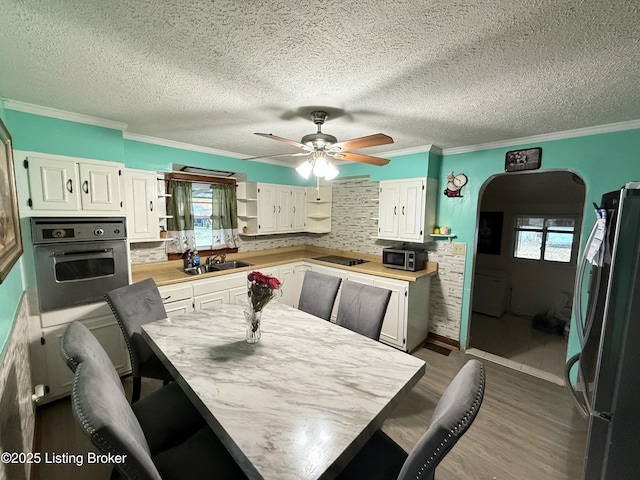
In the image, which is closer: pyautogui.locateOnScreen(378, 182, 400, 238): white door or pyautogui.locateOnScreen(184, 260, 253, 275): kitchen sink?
pyautogui.locateOnScreen(184, 260, 253, 275): kitchen sink

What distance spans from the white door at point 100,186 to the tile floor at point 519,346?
392 cm

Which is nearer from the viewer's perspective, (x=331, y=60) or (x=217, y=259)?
(x=331, y=60)

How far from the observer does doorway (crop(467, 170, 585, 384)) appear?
3.65 metres

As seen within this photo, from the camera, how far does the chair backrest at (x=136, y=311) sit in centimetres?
184

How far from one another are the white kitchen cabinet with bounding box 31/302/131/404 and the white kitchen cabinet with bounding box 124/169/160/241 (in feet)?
2.45

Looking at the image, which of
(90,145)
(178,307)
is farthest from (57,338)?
(90,145)

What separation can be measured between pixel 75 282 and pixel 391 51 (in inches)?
106

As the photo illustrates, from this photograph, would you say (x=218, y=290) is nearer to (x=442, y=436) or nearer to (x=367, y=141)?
(x=367, y=141)

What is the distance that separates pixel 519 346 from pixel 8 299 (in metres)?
4.62

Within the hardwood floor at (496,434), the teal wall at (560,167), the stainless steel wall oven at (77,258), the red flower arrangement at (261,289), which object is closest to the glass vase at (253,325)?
the red flower arrangement at (261,289)

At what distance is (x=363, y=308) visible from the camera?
2.12 meters

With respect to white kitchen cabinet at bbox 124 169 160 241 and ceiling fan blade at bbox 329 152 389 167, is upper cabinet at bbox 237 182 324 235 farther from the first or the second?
ceiling fan blade at bbox 329 152 389 167

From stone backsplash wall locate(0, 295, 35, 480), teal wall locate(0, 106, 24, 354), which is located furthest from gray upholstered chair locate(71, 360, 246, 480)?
teal wall locate(0, 106, 24, 354)

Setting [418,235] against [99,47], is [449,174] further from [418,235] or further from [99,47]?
[99,47]
